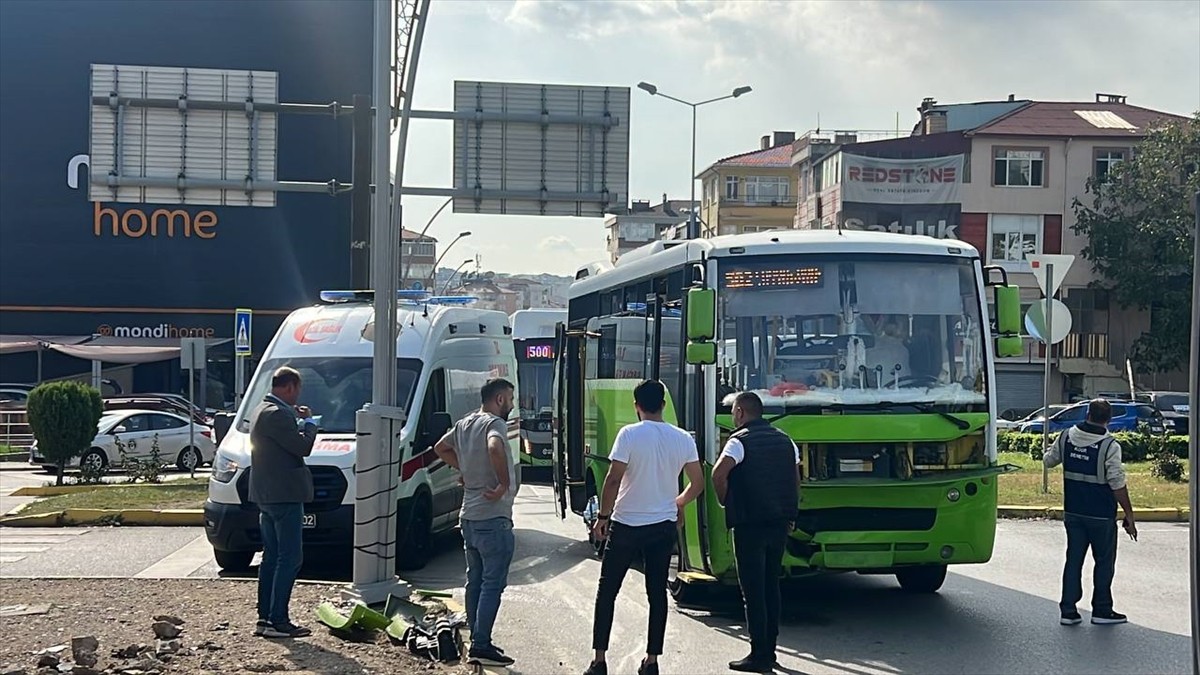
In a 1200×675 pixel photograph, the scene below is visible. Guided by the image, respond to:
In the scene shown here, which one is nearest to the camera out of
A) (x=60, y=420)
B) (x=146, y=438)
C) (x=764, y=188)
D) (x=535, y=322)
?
(x=60, y=420)

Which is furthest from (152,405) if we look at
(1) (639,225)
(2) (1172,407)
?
(1) (639,225)

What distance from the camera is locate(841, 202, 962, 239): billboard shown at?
5547 cm

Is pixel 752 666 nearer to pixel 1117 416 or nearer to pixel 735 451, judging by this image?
pixel 735 451

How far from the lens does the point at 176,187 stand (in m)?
18.8

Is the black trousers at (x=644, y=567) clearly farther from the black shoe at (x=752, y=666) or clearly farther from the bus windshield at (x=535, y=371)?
the bus windshield at (x=535, y=371)

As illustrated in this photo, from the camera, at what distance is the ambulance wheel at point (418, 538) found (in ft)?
44.0

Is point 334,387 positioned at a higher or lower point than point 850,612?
higher

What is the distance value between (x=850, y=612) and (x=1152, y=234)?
45.4 metres

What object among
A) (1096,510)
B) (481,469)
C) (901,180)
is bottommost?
(1096,510)

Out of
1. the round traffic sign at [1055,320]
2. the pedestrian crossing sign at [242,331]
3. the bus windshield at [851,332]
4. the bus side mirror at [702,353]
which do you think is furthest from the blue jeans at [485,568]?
the pedestrian crossing sign at [242,331]

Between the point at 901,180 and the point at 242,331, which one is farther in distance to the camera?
the point at 901,180

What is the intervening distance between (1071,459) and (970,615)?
1.52 m

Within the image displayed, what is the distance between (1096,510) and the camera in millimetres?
Answer: 10531

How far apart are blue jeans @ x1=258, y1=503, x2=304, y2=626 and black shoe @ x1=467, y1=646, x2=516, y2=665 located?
4.86 ft
